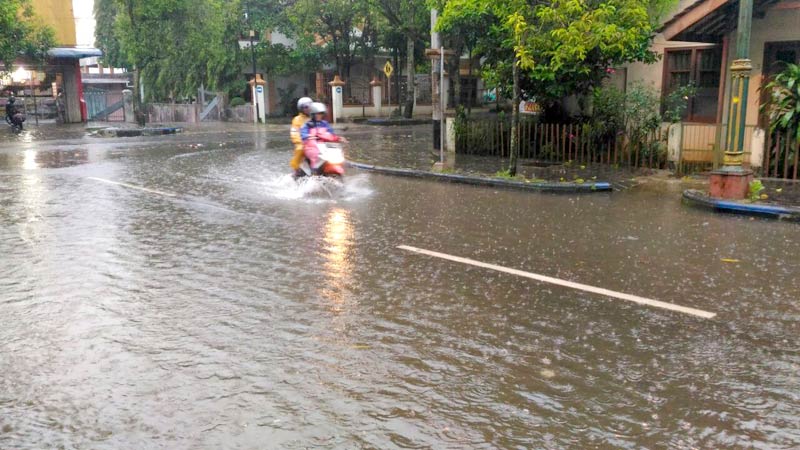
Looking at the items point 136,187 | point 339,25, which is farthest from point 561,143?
point 339,25

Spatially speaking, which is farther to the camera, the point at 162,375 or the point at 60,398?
the point at 162,375

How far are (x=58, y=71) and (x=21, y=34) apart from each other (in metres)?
7.40

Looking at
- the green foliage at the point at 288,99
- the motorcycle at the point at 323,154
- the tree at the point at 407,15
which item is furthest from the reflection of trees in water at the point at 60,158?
the green foliage at the point at 288,99

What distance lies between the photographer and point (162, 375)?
482 centimetres

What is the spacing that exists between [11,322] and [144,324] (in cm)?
113

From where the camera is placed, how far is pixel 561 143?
18109 mm

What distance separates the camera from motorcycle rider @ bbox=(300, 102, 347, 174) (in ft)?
43.9

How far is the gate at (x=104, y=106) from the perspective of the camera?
141ft

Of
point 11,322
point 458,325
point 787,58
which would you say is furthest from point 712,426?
point 787,58

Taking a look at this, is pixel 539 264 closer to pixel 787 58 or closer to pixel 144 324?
pixel 144 324

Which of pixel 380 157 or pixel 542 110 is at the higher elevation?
pixel 542 110

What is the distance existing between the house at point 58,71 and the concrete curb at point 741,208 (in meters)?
32.8

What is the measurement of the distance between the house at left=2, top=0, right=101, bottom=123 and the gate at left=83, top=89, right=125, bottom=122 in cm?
203

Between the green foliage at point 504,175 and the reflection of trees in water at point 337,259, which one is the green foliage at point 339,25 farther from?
the reflection of trees in water at point 337,259
